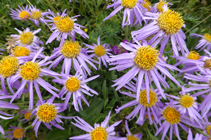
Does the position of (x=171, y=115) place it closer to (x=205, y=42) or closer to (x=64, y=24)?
(x=64, y=24)

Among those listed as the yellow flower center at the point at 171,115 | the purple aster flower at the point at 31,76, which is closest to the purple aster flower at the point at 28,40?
the purple aster flower at the point at 31,76

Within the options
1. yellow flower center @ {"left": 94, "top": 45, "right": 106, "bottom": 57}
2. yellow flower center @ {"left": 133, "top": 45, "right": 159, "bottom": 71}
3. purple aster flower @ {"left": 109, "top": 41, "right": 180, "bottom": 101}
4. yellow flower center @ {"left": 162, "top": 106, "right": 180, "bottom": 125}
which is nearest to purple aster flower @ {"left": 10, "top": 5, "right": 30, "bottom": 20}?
yellow flower center @ {"left": 94, "top": 45, "right": 106, "bottom": 57}

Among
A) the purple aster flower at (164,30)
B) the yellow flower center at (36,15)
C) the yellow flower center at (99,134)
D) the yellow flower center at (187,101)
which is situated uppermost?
the yellow flower center at (36,15)

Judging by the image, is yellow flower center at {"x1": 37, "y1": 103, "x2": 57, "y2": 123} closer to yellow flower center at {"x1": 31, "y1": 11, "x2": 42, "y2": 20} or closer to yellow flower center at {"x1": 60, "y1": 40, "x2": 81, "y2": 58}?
yellow flower center at {"x1": 60, "y1": 40, "x2": 81, "y2": 58}

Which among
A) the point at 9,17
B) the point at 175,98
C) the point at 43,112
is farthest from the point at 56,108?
the point at 9,17

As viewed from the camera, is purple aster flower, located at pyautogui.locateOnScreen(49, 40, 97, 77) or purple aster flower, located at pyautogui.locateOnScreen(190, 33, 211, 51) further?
purple aster flower, located at pyautogui.locateOnScreen(190, 33, 211, 51)

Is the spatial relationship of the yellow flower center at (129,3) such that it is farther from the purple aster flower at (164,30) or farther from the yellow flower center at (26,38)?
the yellow flower center at (26,38)
